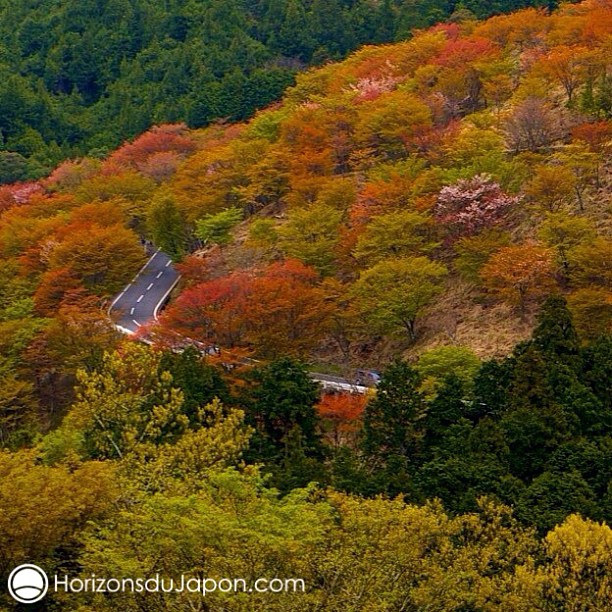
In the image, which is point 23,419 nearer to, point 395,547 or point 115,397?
point 115,397

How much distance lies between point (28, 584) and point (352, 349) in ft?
75.1

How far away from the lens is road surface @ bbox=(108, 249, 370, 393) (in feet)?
130

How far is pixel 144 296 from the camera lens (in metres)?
44.6

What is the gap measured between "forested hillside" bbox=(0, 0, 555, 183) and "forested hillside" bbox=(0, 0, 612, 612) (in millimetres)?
16436

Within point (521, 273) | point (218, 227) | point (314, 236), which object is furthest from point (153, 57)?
point (521, 273)

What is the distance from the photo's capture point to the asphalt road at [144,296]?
4062cm

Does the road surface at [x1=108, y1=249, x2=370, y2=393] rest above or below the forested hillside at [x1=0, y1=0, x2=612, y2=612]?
below

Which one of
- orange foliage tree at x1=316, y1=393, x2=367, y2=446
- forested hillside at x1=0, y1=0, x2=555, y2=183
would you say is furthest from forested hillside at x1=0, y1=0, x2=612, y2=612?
forested hillside at x1=0, y1=0, x2=555, y2=183

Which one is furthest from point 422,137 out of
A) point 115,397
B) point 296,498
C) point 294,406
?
point 296,498

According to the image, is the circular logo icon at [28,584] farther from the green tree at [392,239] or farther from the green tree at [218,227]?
the green tree at [218,227]

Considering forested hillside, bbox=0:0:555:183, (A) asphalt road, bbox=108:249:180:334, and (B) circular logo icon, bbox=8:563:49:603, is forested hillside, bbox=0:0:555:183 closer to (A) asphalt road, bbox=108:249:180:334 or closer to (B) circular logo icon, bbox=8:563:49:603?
(A) asphalt road, bbox=108:249:180:334

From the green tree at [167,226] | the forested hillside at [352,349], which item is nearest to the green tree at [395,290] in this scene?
the forested hillside at [352,349]

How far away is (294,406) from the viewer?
26406mm

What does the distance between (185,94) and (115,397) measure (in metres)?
63.5
